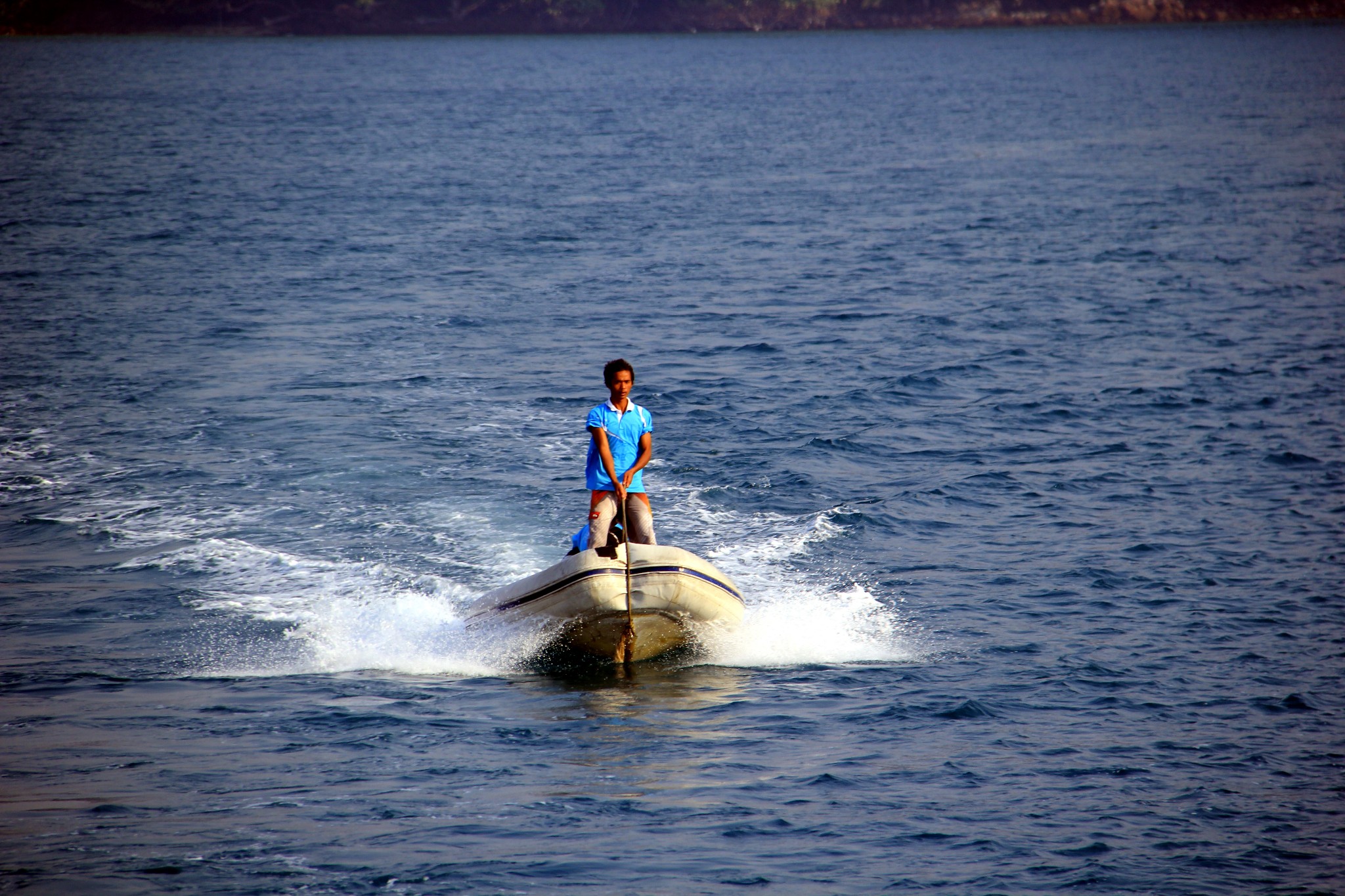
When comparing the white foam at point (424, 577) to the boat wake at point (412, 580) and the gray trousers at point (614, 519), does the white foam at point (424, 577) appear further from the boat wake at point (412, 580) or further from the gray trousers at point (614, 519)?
the gray trousers at point (614, 519)

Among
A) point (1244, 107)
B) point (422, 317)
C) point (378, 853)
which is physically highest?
point (1244, 107)

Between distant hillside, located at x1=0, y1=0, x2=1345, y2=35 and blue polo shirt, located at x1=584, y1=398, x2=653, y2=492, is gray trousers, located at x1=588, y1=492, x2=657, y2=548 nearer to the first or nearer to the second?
blue polo shirt, located at x1=584, y1=398, x2=653, y2=492

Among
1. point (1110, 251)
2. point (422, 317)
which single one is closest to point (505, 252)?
point (422, 317)

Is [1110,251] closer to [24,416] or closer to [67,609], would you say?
[24,416]

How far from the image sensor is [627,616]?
430 inches

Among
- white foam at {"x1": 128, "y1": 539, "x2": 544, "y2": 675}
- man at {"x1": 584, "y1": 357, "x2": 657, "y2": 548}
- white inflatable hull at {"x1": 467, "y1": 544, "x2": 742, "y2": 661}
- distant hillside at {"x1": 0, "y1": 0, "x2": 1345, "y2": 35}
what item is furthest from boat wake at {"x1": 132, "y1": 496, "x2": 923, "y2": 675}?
distant hillside at {"x1": 0, "y1": 0, "x2": 1345, "y2": 35}

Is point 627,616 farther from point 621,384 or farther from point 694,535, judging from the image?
point 694,535

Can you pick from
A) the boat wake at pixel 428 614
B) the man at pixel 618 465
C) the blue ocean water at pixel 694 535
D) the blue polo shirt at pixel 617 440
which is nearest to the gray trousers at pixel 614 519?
the man at pixel 618 465

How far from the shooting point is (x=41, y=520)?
587 inches

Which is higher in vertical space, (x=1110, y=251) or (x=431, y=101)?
(x=431, y=101)

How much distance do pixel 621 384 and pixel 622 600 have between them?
1.77 m

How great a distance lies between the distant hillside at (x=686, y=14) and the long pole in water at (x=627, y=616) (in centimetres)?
13112

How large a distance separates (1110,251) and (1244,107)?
3860cm

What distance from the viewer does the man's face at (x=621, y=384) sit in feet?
35.1
